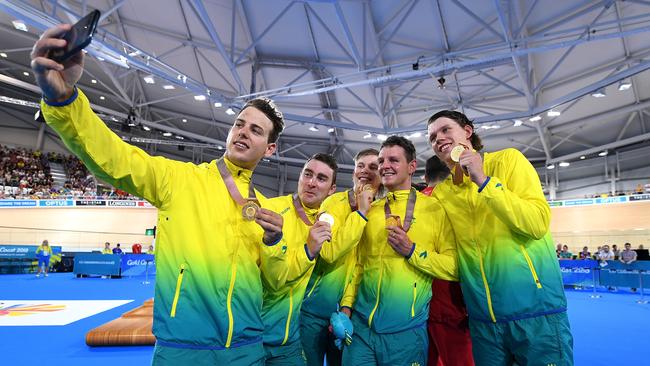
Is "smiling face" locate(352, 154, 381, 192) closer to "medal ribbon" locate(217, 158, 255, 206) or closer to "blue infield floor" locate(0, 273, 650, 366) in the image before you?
"medal ribbon" locate(217, 158, 255, 206)

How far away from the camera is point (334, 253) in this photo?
2.89 meters

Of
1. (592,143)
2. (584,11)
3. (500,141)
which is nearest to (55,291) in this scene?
(584,11)

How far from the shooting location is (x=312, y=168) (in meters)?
3.59

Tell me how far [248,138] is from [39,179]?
3420 centimetres

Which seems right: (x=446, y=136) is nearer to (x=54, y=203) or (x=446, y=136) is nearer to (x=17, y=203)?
(x=54, y=203)

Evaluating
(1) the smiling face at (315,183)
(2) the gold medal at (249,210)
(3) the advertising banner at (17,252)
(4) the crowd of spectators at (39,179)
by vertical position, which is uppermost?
(4) the crowd of spectators at (39,179)

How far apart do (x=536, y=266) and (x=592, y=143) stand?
27102 millimetres

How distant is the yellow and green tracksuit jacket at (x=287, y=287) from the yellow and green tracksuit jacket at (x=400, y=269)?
20.6 inches

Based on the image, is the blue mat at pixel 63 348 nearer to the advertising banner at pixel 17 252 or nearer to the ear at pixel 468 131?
the ear at pixel 468 131

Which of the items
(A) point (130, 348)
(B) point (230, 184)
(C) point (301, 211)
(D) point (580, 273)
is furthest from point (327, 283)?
(D) point (580, 273)

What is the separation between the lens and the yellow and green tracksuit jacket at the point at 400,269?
111 inches

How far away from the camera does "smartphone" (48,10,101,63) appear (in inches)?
55.2

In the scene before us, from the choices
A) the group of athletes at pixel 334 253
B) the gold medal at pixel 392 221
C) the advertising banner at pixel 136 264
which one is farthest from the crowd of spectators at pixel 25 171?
the gold medal at pixel 392 221

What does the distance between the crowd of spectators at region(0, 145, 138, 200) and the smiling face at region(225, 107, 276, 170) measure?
28.3 meters
